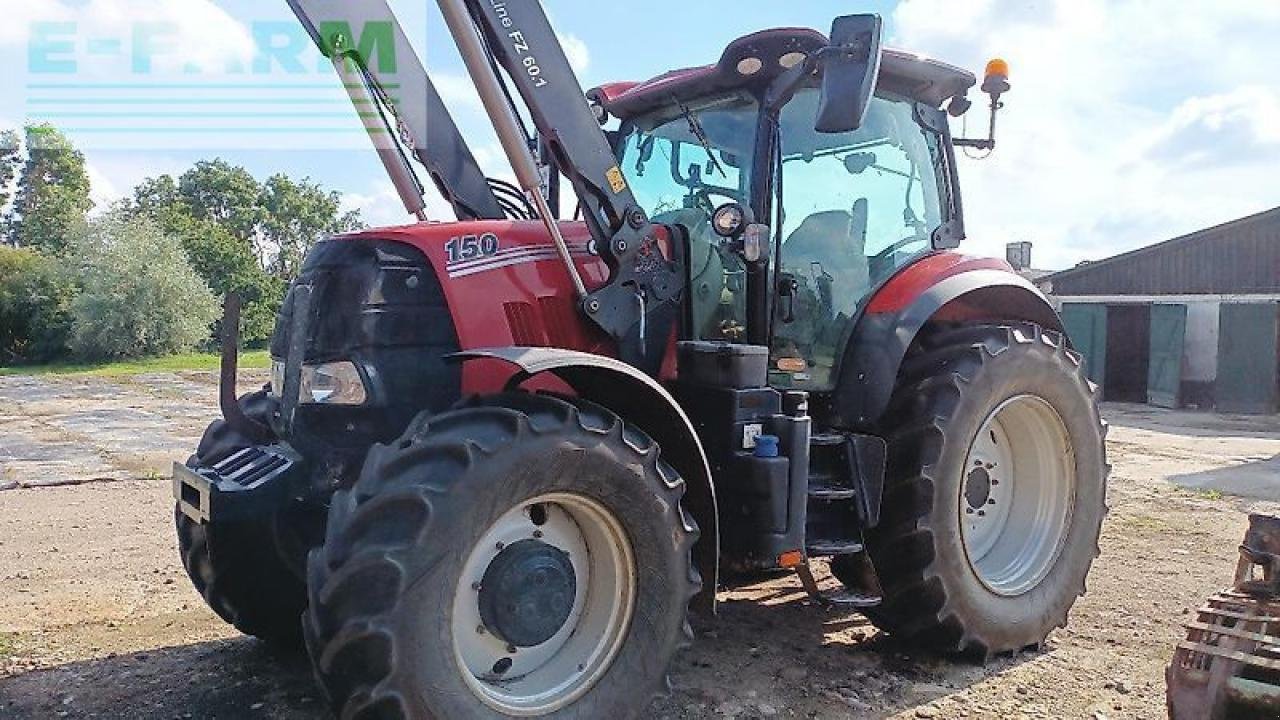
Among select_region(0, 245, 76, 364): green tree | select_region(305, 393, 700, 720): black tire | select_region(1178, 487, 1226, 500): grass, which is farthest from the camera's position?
select_region(0, 245, 76, 364): green tree

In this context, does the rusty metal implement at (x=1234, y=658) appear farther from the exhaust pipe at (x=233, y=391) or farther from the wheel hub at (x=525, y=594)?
the exhaust pipe at (x=233, y=391)

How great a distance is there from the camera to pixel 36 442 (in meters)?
10.9

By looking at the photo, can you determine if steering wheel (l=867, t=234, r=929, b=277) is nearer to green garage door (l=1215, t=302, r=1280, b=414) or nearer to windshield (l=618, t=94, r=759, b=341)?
windshield (l=618, t=94, r=759, b=341)

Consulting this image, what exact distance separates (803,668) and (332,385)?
7.39 ft

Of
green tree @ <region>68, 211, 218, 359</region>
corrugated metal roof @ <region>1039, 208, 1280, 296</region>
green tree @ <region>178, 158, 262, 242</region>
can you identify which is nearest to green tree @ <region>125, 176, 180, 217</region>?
green tree @ <region>178, 158, 262, 242</region>

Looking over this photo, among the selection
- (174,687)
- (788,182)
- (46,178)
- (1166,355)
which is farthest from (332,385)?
(46,178)

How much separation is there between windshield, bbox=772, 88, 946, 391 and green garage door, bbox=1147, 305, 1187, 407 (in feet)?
56.4

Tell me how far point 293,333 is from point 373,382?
479mm

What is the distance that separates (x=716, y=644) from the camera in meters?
4.46

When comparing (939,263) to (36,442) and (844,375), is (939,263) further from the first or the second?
(36,442)

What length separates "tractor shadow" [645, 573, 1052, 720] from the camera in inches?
150

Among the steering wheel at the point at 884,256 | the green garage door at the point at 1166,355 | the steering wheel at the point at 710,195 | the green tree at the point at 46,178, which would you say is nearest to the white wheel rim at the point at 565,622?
the steering wheel at the point at 710,195

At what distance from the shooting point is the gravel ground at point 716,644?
3803mm

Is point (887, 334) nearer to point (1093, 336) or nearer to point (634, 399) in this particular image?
point (634, 399)
